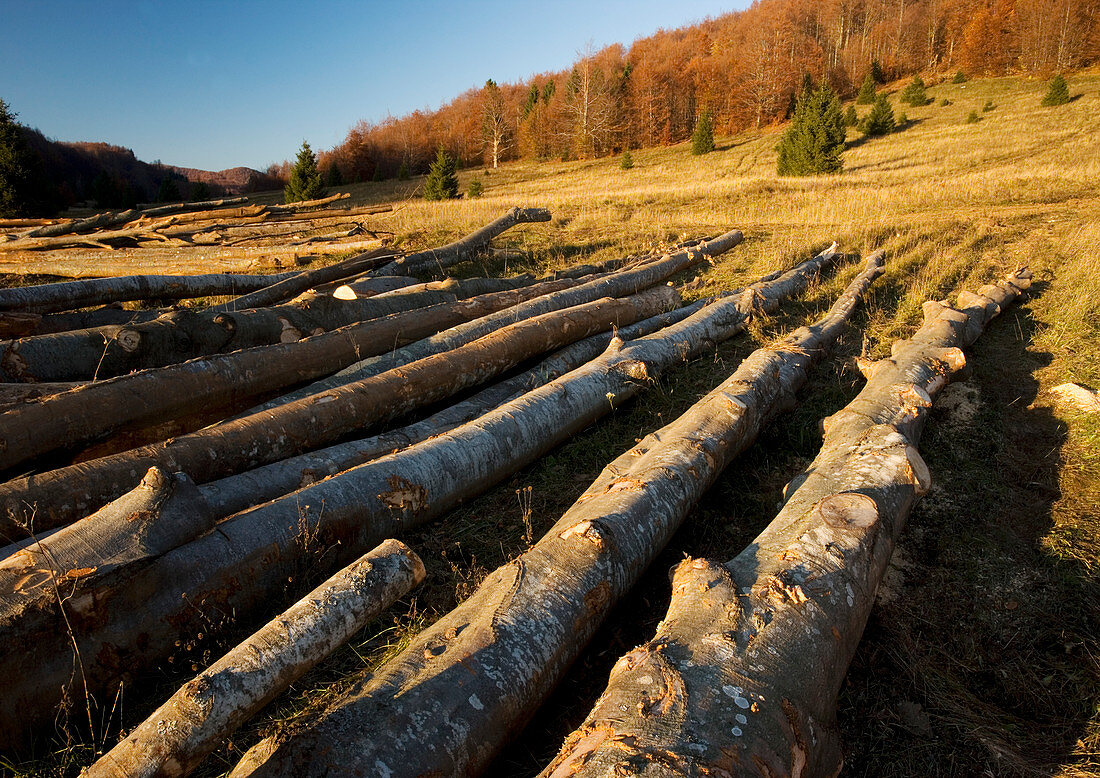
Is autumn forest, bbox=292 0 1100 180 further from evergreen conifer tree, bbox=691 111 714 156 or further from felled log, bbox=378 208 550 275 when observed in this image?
felled log, bbox=378 208 550 275

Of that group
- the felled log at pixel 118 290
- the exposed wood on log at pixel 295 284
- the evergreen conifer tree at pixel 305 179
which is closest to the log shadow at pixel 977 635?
the exposed wood on log at pixel 295 284

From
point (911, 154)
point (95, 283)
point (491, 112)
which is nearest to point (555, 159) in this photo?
point (491, 112)

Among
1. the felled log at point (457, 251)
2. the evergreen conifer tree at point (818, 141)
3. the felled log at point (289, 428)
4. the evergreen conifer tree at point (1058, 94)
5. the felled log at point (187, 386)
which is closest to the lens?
the felled log at point (289, 428)

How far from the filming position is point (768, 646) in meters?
1.94

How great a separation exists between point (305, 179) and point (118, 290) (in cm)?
2478

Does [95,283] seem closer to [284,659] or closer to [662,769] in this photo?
[284,659]

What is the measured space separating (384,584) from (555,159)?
180 ft

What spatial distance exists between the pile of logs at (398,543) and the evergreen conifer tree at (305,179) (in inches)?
991

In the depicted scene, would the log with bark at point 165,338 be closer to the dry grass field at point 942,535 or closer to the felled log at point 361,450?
the felled log at point 361,450

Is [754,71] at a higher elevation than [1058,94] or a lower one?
higher

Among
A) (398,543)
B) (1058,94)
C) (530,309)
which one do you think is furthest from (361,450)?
(1058,94)

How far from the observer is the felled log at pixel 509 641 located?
170 cm

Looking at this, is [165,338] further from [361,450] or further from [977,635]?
[977,635]

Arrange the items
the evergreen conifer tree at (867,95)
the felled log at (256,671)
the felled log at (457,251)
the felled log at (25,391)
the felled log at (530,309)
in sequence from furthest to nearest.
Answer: the evergreen conifer tree at (867,95)
the felled log at (457,251)
the felled log at (530,309)
the felled log at (25,391)
the felled log at (256,671)
